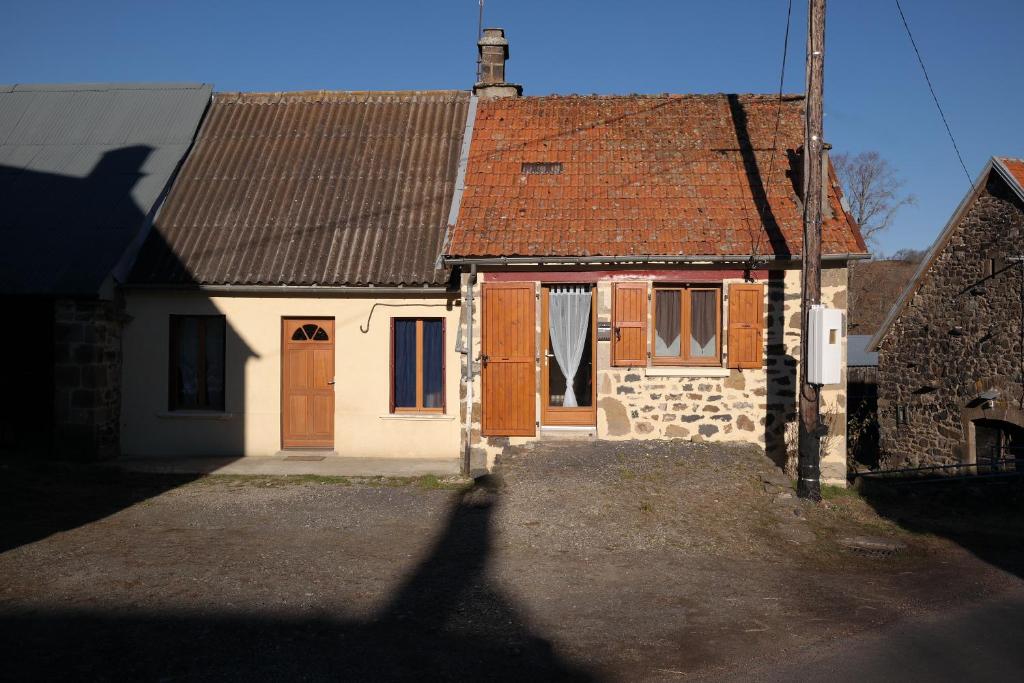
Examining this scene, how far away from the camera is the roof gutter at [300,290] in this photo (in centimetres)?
1288

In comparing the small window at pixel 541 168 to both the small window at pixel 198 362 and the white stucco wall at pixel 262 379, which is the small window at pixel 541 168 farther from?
the small window at pixel 198 362

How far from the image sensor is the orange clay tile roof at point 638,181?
12266mm

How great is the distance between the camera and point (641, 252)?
1205 centimetres

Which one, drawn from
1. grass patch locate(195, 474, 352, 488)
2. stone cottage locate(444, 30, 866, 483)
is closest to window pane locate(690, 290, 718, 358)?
stone cottage locate(444, 30, 866, 483)

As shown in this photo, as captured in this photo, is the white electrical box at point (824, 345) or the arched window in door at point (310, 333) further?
the arched window in door at point (310, 333)

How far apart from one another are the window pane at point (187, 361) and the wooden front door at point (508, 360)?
463 centimetres

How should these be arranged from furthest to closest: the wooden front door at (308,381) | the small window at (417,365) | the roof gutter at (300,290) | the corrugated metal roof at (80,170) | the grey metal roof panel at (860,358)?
1. the grey metal roof panel at (860,358)
2. the wooden front door at (308,381)
3. the small window at (417,365)
4. the corrugated metal roof at (80,170)
5. the roof gutter at (300,290)

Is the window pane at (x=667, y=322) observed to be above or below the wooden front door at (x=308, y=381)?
above

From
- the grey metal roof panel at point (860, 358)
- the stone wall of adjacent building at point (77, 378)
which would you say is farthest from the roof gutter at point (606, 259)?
the grey metal roof panel at point (860, 358)

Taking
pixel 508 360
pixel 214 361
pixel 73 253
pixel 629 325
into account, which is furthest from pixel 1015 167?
pixel 73 253

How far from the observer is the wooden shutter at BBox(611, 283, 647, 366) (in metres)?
12.2

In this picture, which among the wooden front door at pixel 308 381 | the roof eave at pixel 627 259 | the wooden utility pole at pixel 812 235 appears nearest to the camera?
the wooden utility pole at pixel 812 235

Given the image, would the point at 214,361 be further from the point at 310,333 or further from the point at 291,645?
the point at 291,645

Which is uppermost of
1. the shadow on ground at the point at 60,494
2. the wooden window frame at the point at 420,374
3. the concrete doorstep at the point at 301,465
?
the wooden window frame at the point at 420,374
